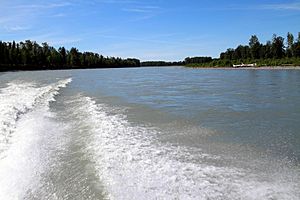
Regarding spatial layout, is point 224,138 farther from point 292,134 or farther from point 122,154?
point 122,154

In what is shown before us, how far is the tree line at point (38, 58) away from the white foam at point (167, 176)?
10967cm

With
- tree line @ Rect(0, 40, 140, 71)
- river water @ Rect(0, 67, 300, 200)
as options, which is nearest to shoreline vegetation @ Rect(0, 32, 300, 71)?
tree line @ Rect(0, 40, 140, 71)

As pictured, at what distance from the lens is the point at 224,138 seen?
32.6 feet

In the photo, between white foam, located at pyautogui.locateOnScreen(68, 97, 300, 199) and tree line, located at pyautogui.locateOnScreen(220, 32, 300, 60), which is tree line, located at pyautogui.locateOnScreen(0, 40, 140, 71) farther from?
white foam, located at pyautogui.locateOnScreen(68, 97, 300, 199)

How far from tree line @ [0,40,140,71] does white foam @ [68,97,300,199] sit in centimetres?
10967

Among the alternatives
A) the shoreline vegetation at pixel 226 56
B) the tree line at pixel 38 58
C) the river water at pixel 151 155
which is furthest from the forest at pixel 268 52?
the river water at pixel 151 155

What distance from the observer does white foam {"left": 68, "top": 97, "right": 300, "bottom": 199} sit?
5926 mm

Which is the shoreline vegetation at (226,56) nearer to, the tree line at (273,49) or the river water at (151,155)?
the tree line at (273,49)

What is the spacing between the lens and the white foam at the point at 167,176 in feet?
19.4

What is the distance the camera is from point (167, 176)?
22.3 feet

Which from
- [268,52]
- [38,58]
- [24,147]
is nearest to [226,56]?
[268,52]

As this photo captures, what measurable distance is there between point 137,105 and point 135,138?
7.62 meters

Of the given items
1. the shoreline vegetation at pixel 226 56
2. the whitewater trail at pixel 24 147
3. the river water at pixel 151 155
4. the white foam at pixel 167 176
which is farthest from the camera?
the shoreline vegetation at pixel 226 56

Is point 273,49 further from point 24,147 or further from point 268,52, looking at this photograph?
point 24,147
